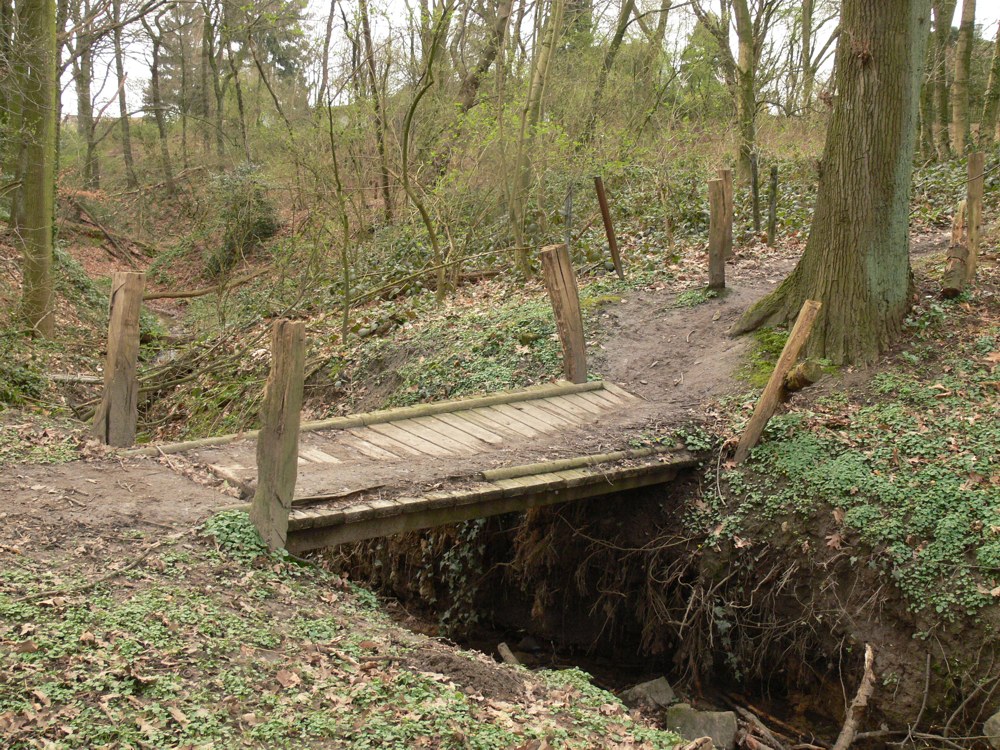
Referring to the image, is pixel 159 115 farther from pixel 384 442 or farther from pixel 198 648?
pixel 198 648

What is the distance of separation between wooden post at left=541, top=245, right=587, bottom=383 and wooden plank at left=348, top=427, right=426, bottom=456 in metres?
2.44

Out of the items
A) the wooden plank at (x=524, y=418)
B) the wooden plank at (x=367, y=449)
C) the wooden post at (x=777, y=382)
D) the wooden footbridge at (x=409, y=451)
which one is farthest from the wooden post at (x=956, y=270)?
the wooden plank at (x=367, y=449)

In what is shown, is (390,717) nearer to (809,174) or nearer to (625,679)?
(625,679)

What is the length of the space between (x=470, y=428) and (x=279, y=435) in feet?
9.04

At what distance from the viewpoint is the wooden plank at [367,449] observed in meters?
7.09

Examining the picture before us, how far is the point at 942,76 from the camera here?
1670 centimetres

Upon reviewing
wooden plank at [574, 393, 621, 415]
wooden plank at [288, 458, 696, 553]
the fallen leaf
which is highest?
wooden plank at [574, 393, 621, 415]

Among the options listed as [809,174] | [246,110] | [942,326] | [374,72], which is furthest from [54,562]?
[246,110]

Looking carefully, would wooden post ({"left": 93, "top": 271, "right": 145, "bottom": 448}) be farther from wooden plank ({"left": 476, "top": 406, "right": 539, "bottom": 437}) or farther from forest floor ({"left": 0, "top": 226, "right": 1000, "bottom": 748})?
wooden plank ({"left": 476, "top": 406, "right": 539, "bottom": 437})

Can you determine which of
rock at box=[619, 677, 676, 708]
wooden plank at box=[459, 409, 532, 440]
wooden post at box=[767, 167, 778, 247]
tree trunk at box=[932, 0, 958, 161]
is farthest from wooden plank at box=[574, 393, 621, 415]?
tree trunk at box=[932, 0, 958, 161]

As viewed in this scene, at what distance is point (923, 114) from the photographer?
1661cm

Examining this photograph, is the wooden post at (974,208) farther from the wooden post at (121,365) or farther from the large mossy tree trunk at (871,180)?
the wooden post at (121,365)

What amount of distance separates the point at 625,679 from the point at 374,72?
386 inches

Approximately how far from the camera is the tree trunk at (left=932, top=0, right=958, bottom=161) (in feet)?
51.4
